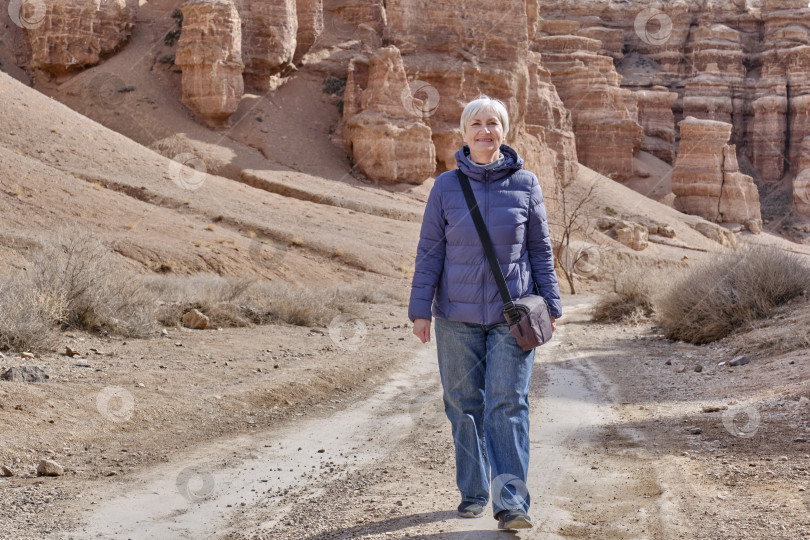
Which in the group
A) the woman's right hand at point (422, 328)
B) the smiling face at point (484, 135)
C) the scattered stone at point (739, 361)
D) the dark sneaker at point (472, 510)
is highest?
the smiling face at point (484, 135)

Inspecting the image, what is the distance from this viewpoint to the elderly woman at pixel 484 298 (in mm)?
4371

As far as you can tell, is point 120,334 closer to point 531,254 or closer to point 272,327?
point 272,327

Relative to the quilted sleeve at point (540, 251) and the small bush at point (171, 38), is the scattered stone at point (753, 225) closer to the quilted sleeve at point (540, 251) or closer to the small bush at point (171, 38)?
the small bush at point (171, 38)

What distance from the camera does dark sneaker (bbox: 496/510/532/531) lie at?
420 cm

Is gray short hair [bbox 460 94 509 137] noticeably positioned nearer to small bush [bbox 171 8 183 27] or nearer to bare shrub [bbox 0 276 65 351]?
bare shrub [bbox 0 276 65 351]

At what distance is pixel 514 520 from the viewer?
13.8 ft

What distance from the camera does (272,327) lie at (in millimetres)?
13188

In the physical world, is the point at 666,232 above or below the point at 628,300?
below

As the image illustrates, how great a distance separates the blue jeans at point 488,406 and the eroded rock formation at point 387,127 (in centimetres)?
3371

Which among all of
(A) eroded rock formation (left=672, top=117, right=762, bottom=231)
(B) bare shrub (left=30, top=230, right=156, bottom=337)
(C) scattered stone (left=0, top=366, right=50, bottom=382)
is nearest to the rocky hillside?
(A) eroded rock formation (left=672, top=117, right=762, bottom=231)

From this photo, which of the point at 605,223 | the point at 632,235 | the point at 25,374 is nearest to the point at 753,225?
the point at 605,223

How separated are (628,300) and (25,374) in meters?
12.3

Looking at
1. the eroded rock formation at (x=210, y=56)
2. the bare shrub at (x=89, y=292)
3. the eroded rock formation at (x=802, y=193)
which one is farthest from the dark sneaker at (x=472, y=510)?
the eroded rock formation at (x=802, y=193)

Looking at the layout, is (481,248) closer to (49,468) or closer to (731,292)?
(49,468)
